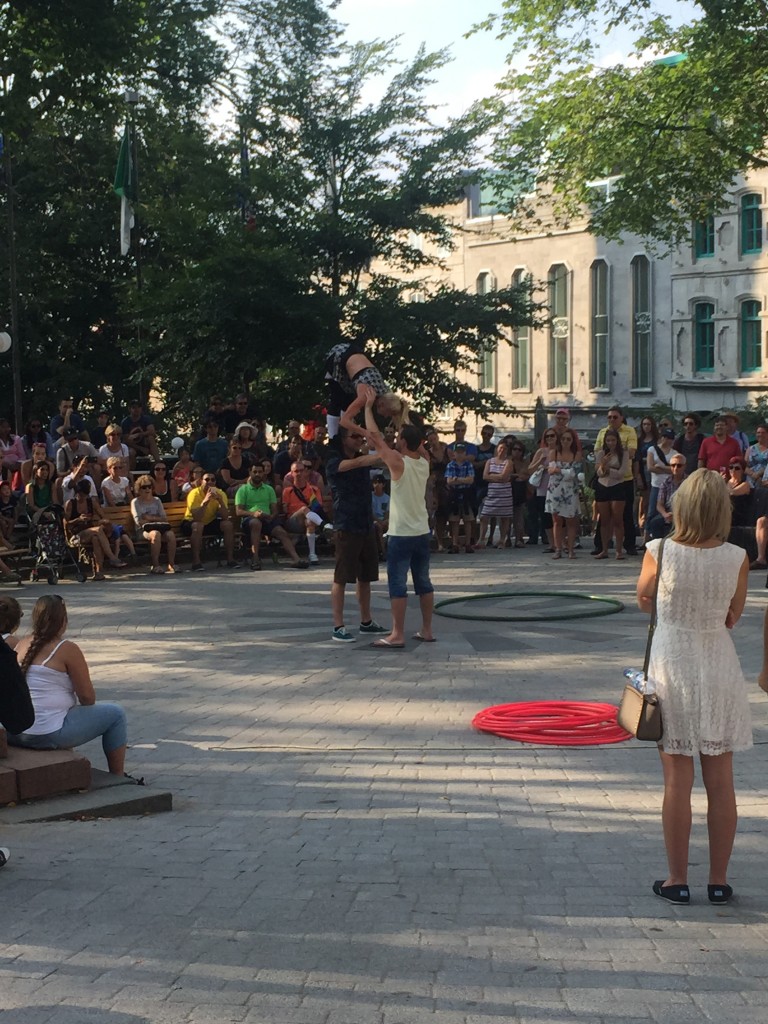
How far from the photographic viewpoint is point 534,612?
14.6m

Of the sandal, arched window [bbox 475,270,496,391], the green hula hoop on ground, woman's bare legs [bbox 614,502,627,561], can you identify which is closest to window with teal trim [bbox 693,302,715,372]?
arched window [bbox 475,270,496,391]

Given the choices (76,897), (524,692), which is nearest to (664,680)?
(76,897)

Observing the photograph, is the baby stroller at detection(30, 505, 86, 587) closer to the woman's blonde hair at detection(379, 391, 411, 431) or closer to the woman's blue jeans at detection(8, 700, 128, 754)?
the woman's blonde hair at detection(379, 391, 411, 431)

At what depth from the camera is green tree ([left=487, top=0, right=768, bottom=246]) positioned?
2811 cm

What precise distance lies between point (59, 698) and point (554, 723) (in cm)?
318

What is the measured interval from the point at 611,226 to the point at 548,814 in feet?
80.1

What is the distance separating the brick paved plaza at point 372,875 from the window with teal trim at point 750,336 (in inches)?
1480

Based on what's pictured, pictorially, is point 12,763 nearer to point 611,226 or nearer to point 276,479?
point 276,479

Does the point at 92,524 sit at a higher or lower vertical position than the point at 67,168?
lower

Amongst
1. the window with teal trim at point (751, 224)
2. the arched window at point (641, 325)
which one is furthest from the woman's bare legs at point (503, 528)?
the arched window at point (641, 325)

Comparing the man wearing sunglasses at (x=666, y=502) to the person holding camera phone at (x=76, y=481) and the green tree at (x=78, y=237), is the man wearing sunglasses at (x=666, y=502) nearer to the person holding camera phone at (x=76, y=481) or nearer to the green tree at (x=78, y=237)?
the person holding camera phone at (x=76, y=481)

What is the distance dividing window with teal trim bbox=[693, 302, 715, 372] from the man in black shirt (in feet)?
125

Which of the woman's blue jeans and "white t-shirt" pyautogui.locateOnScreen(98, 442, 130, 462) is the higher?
"white t-shirt" pyautogui.locateOnScreen(98, 442, 130, 462)

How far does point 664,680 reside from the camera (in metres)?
5.68
